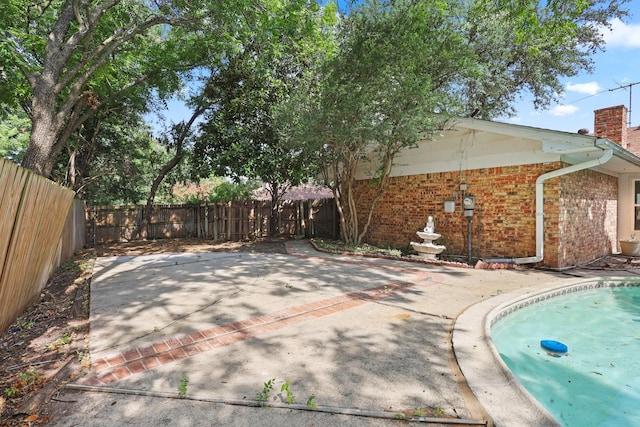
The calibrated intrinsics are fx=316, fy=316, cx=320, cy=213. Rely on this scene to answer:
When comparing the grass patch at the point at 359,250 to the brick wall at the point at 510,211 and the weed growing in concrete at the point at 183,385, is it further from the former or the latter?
the weed growing in concrete at the point at 183,385

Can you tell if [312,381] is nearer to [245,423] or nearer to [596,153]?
[245,423]

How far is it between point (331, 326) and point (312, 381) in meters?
1.10

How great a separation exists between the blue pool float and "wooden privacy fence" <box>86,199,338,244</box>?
9145 millimetres

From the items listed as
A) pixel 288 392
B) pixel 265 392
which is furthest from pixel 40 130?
pixel 288 392

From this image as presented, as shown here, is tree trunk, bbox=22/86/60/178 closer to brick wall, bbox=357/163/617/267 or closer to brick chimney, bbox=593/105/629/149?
brick wall, bbox=357/163/617/267

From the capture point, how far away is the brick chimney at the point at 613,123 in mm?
9211

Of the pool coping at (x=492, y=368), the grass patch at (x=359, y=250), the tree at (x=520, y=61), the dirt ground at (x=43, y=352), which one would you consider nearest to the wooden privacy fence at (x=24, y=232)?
the dirt ground at (x=43, y=352)

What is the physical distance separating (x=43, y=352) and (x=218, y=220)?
9.41 m

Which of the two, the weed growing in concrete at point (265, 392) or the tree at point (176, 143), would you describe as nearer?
the weed growing in concrete at point (265, 392)

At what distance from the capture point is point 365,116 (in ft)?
23.7

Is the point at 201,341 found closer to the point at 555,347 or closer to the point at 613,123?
the point at 555,347

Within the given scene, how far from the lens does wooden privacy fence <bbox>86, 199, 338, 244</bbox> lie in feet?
38.0

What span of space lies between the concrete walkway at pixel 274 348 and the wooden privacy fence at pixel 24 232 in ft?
2.32

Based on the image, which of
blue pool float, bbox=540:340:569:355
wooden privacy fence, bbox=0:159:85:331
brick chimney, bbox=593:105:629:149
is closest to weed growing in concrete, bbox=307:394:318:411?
Result: wooden privacy fence, bbox=0:159:85:331
